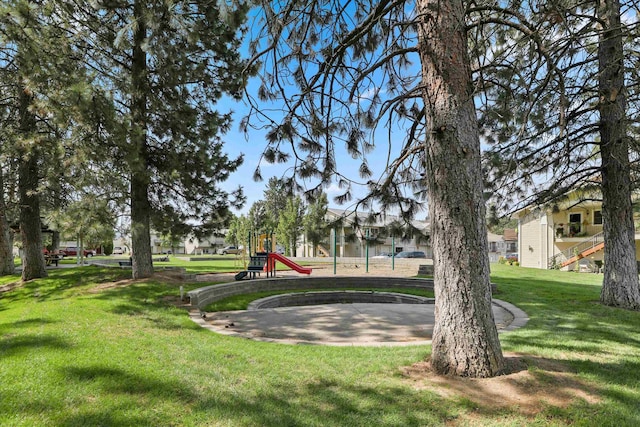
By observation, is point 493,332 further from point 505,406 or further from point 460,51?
point 460,51

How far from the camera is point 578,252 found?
21.7 meters

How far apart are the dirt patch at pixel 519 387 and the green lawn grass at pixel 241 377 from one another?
7 centimetres

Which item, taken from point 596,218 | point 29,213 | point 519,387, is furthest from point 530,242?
point 29,213

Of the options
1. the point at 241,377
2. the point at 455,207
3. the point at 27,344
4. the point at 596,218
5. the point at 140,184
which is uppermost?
the point at 140,184

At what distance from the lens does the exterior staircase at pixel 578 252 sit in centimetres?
2024

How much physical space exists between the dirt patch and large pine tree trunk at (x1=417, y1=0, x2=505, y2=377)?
0.16 metres

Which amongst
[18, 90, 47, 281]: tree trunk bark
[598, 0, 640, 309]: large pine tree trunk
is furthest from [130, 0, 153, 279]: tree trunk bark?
[598, 0, 640, 309]: large pine tree trunk

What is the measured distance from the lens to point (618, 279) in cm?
708

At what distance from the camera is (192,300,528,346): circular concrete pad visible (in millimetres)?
5820

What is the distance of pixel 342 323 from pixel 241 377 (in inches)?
141

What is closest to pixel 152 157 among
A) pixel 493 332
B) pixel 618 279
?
pixel 493 332

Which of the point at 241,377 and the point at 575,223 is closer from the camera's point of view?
the point at 241,377

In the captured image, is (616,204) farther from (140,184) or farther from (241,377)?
(140,184)

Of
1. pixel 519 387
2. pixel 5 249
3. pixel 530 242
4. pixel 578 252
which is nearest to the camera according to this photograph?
pixel 519 387
